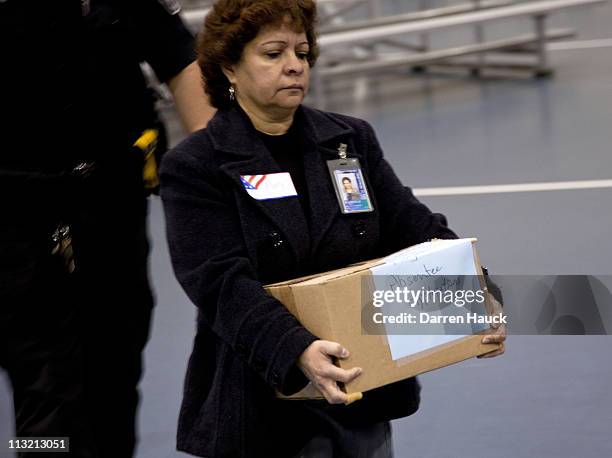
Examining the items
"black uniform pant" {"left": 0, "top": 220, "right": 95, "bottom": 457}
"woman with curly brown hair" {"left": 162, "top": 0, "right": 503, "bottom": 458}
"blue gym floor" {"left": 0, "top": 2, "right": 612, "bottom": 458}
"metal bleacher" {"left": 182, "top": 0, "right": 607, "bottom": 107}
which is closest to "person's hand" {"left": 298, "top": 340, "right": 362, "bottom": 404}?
"woman with curly brown hair" {"left": 162, "top": 0, "right": 503, "bottom": 458}

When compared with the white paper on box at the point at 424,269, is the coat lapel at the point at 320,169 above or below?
above

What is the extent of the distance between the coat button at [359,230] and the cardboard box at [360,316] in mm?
131

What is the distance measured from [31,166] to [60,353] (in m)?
0.40

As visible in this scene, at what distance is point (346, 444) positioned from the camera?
2330 millimetres

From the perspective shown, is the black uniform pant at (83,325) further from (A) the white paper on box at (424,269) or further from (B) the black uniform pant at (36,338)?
(A) the white paper on box at (424,269)

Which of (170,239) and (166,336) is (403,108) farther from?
(170,239)

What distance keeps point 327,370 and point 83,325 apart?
0.82m

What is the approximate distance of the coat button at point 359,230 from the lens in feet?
7.55

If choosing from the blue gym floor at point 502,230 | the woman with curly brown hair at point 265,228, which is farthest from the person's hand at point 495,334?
the blue gym floor at point 502,230

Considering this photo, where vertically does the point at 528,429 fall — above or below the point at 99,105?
below

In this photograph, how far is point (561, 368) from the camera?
394 centimetres

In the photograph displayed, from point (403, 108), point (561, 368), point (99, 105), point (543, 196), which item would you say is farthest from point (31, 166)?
point (403, 108)

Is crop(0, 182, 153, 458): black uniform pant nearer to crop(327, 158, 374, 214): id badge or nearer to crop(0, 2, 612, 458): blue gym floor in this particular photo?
crop(327, 158, 374, 214): id badge

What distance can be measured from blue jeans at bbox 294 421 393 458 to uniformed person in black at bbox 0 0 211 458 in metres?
0.54
